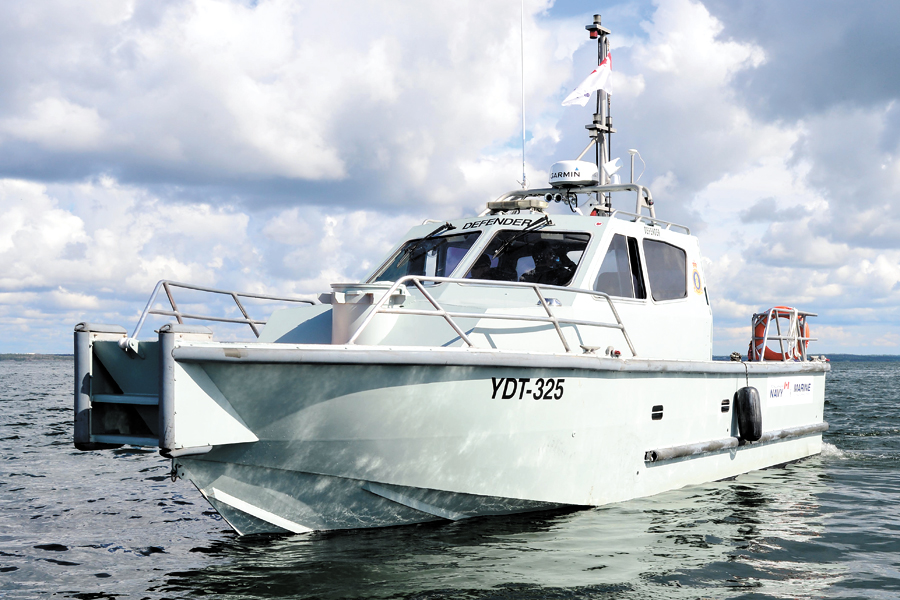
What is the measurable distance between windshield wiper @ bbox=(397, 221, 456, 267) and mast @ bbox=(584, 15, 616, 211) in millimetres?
2737

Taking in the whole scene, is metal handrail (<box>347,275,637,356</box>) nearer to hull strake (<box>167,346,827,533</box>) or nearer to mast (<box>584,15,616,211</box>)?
hull strake (<box>167,346,827,533</box>)

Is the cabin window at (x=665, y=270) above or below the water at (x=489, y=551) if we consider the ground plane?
above

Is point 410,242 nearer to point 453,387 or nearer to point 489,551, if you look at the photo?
point 453,387

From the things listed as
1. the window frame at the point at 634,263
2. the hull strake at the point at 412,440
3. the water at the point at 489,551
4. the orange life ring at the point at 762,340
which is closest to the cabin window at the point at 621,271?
the window frame at the point at 634,263

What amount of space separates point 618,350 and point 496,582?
228 cm

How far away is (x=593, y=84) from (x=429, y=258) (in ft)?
12.3

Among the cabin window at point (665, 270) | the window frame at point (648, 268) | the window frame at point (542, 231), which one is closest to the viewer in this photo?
the window frame at point (542, 231)

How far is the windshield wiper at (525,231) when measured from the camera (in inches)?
272

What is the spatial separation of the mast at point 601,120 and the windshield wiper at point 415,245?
2.74 m

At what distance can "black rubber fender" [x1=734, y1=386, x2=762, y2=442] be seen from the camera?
7.79m

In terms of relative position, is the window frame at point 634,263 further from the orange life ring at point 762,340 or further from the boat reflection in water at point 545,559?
the orange life ring at point 762,340

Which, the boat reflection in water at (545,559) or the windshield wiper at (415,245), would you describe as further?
the windshield wiper at (415,245)

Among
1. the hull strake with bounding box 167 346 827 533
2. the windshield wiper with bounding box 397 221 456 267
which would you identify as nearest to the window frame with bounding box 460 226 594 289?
the windshield wiper with bounding box 397 221 456 267

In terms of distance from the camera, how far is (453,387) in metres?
5.22
